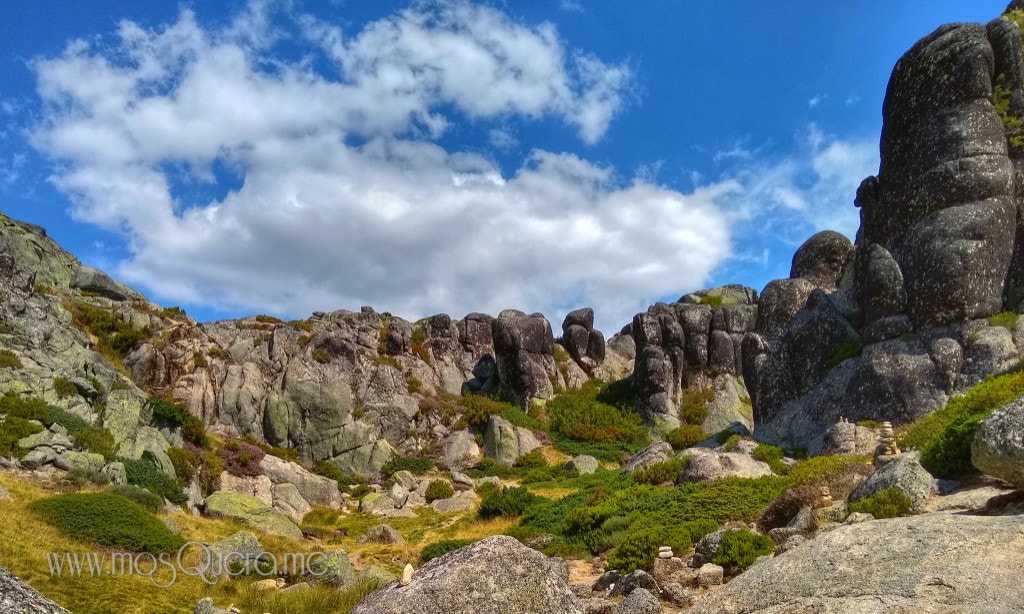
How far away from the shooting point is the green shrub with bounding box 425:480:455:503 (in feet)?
119

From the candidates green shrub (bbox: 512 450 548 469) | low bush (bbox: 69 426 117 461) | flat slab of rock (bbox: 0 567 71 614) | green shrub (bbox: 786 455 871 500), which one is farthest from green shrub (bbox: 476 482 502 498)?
flat slab of rock (bbox: 0 567 71 614)

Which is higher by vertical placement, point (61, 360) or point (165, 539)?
point (61, 360)

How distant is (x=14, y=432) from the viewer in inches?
905

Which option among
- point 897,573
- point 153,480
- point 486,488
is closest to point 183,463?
point 153,480

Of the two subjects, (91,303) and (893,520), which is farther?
(91,303)

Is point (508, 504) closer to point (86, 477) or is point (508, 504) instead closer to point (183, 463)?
point (183, 463)

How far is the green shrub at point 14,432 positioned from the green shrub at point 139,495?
11.3 ft

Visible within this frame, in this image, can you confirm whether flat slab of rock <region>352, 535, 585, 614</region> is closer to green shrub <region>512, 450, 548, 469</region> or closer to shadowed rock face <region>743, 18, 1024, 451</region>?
shadowed rock face <region>743, 18, 1024, 451</region>

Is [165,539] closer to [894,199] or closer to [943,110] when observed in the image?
[894,199]

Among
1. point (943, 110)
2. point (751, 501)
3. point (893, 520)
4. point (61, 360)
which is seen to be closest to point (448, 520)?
point (751, 501)

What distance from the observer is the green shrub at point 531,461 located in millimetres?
42812

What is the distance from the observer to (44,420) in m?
24.9

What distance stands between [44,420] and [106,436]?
230 centimetres

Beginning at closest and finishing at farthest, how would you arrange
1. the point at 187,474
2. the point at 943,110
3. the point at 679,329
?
1. the point at 943,110
2. the point at 187,474
3. the point at 679,329
